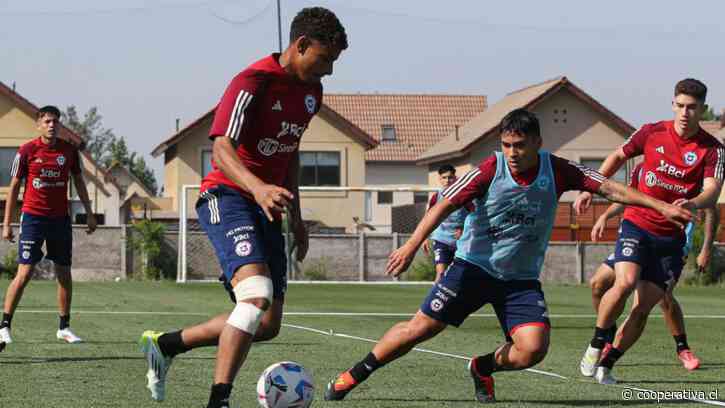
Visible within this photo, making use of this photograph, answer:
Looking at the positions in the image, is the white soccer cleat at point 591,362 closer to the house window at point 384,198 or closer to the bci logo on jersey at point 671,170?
the bci logo on jersey at point 671,170

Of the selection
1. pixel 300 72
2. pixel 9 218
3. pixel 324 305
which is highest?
pixel 300 72

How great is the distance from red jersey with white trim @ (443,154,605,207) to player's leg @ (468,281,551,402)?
0.60 metres

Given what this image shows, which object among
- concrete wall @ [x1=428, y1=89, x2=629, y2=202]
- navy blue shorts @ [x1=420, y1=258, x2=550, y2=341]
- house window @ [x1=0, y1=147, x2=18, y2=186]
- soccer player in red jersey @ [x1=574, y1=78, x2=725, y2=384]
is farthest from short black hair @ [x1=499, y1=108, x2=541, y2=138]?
house window @ [x1=0, y1=147, x2=18, y2=186]

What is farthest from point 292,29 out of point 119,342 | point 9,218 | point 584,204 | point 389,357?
point 9,218

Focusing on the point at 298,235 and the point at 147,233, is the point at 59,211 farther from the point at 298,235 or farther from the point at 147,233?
the point at 147,233

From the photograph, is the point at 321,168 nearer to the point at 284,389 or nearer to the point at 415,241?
the point at 415,241

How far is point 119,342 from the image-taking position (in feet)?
38.7

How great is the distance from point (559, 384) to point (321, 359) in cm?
241

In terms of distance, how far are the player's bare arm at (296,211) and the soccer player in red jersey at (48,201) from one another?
15.7 ft

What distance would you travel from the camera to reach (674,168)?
9.35 metres

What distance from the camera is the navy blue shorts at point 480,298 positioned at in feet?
24.1

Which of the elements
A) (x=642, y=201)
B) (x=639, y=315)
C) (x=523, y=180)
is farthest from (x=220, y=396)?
(x=639, y=315)

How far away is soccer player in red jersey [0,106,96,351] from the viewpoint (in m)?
11.7

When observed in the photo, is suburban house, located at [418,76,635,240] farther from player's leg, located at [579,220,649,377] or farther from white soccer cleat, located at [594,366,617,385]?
white soccer cleat, located at [594,366,617,385]
